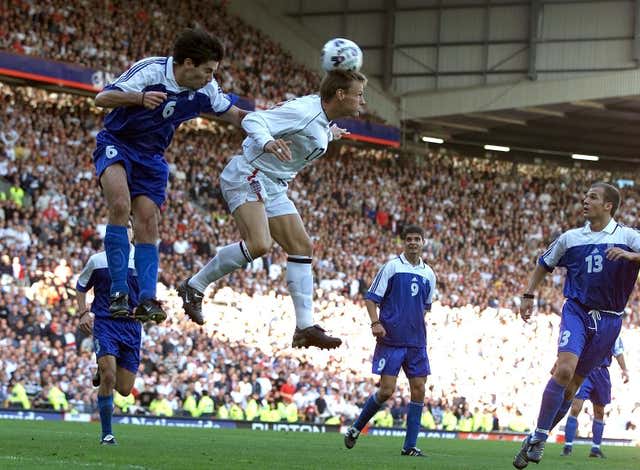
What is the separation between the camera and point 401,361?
15.7 m

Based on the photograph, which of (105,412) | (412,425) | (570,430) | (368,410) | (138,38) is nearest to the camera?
(105,412)

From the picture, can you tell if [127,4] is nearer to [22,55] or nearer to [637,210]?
[22,55]

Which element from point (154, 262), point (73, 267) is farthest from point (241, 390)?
point (154, 262)

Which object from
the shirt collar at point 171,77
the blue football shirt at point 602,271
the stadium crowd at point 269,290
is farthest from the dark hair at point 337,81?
the stadium crowd at point 269,290

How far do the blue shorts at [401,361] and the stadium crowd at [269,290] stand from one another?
1094 cm

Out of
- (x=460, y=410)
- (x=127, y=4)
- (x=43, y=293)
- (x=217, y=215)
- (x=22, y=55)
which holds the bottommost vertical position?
(x=460, y=410)

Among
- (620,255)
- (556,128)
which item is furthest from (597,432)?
(556,128)

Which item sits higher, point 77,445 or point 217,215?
point 217,215

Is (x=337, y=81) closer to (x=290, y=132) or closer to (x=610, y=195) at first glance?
(x=290, y=132)

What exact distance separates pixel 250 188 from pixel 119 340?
14.1ft

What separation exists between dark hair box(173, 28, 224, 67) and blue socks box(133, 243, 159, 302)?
177 centimetres

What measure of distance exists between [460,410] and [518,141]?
1997cm

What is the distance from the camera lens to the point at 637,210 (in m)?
46.6

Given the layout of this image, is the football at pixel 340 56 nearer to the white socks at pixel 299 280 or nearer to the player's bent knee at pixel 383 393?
the white socks at pixel 299 280
